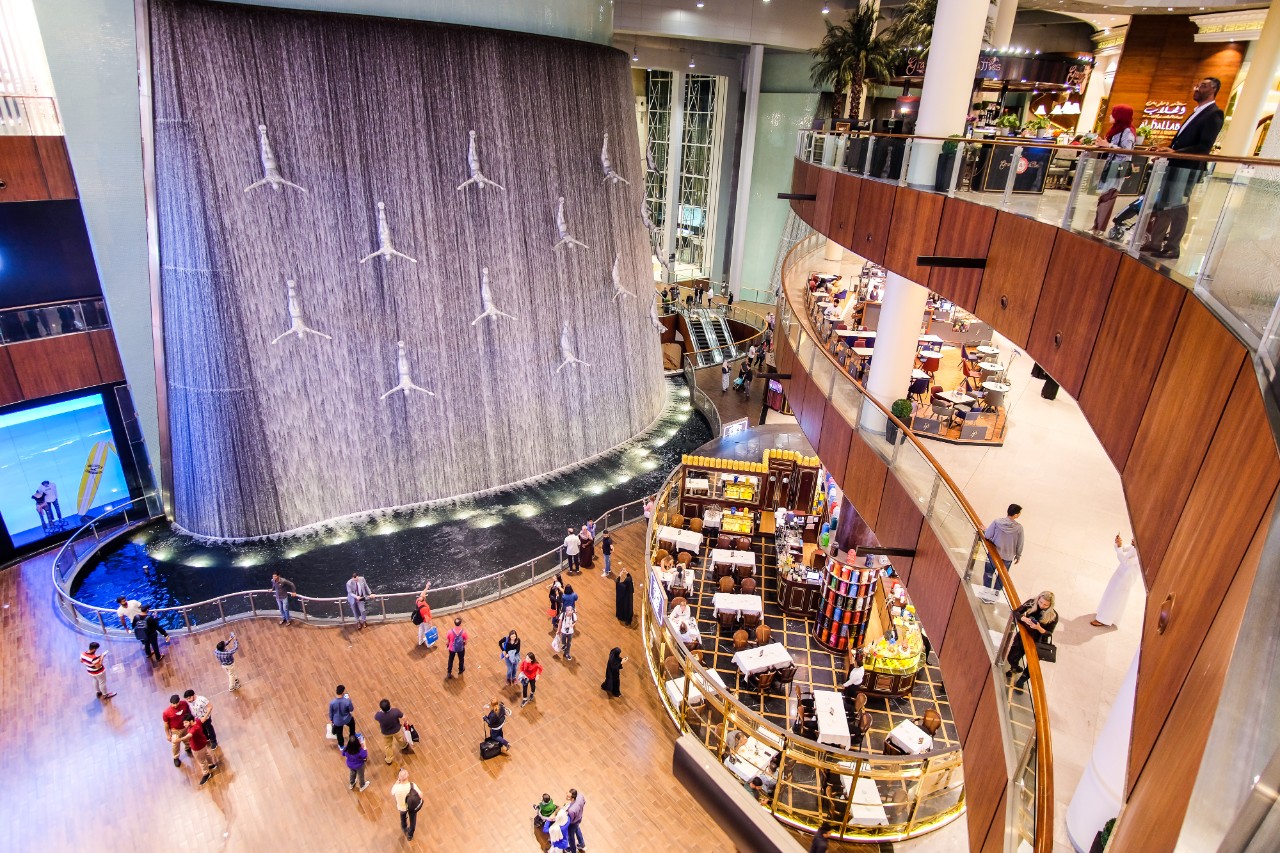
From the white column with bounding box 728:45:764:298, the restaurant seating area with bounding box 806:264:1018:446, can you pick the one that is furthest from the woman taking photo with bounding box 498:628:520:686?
the white column with bounding box 728:45:764:298

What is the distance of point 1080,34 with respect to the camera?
26062 millimetres

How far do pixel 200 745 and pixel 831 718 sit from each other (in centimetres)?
852

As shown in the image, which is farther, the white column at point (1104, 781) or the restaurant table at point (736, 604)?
the restaurant table at point (736, 604)

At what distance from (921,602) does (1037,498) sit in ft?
7.60

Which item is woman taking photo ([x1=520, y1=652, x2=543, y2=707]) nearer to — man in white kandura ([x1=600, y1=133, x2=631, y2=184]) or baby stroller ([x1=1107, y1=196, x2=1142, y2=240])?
baby stroller ([x1=1107, y1=196, x2=1142, y2=240])

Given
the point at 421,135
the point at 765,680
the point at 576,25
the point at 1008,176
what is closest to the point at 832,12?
the point at 576,25

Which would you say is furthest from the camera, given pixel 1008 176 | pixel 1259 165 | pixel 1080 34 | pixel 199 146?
pixel 1080 34

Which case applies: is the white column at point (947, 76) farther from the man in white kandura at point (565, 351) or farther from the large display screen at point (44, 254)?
the large display screen at point (44, 254)

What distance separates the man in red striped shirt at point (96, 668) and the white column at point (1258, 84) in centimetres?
1956

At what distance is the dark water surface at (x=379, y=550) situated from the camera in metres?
13.6

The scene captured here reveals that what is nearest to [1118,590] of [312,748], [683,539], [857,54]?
[683,539]

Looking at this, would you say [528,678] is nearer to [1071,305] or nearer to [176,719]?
[176,719]

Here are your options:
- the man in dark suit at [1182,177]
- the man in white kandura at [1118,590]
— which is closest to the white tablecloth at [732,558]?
the man in white kandura at [1118,590]

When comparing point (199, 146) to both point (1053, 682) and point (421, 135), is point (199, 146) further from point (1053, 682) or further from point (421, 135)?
point (1053, 682)
